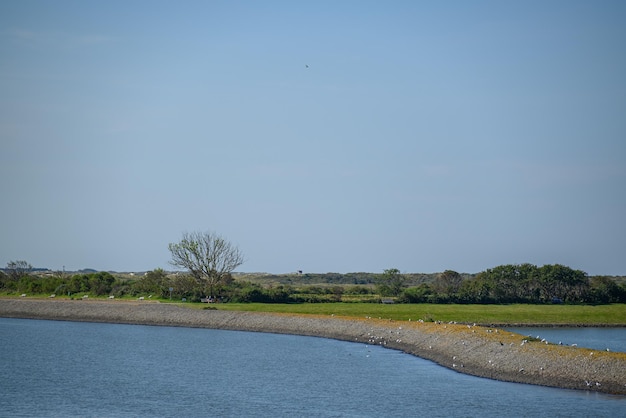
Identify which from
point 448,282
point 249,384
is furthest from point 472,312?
point 249,384

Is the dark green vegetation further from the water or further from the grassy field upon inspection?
the water

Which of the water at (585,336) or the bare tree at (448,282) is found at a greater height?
the bare tree at (448,282)

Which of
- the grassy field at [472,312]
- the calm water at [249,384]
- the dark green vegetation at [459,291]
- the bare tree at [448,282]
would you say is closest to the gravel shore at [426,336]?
the calm water at [249,384]

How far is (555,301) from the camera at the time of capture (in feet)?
333

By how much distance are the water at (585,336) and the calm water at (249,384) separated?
15.0 m

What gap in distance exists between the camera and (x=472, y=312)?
3415 inches

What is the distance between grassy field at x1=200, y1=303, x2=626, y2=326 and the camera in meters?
82.5

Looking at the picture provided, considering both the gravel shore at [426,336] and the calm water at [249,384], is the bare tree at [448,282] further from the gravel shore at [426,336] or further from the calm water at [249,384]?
the calm water at [249,384]

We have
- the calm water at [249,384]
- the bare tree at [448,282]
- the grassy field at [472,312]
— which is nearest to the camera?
the calm water at [249,384]

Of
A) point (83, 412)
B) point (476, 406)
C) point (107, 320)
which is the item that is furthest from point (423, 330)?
point (107, 320)

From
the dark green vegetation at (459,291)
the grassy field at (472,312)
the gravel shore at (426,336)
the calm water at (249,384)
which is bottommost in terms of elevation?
the calm water at (249,384)

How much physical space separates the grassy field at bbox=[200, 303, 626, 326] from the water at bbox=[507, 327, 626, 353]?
418cm

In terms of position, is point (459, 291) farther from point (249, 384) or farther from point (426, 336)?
point (249, 384)

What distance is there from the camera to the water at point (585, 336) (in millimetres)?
61772
